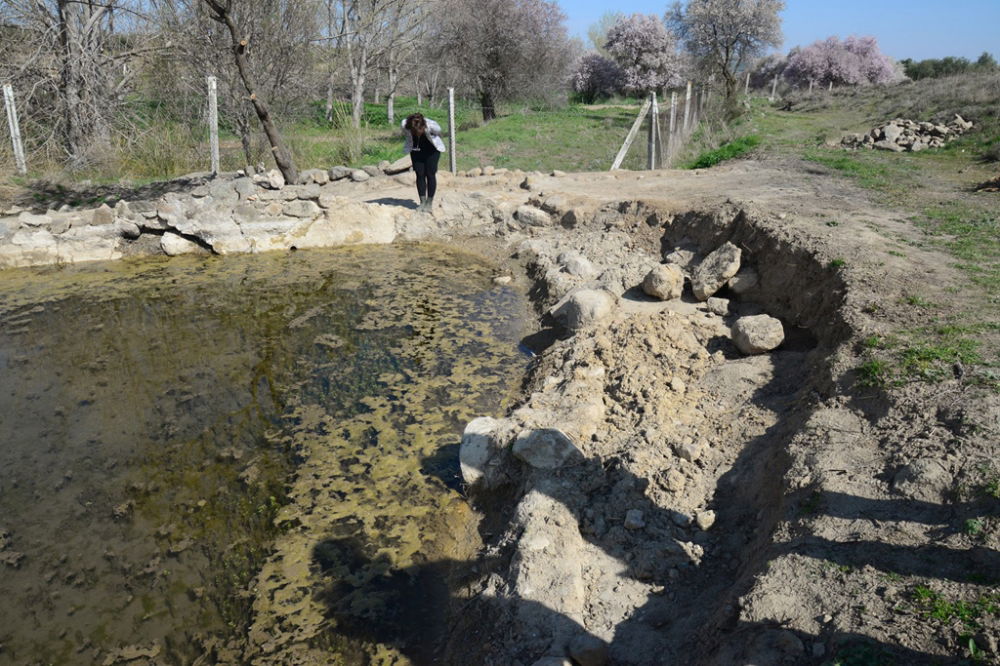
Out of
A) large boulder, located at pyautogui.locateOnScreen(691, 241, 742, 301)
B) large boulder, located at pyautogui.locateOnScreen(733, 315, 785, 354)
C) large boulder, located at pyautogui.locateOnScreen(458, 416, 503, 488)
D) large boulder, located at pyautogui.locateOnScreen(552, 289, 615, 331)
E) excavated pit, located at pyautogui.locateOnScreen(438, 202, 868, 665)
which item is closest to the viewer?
excavated pit, located at pyautogui.locateOnScreen(438, 202, 868, 665)

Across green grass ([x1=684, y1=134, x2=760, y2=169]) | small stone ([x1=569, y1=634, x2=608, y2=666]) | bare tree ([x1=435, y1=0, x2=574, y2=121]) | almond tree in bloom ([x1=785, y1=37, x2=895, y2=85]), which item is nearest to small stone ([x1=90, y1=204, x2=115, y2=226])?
small stone ([x1=569, y1=634, x2=608, y2=666])

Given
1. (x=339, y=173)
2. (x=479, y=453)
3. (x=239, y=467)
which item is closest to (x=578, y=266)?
(x=479, y=453)

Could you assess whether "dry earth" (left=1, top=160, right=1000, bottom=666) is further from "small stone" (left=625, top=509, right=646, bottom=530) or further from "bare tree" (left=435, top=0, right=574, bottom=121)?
"bare tree" (left=435, top=0, right=574, bottom=121)

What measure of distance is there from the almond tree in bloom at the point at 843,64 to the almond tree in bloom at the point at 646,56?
841cm

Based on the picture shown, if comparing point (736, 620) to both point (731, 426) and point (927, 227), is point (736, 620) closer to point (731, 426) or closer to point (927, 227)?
point (731, 426)

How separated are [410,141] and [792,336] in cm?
634

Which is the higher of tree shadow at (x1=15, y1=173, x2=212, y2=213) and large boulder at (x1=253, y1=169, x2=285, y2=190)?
large boulder at (x1=253, y1=169, x2=285, y2=190)

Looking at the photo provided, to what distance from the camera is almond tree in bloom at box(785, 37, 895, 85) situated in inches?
1457

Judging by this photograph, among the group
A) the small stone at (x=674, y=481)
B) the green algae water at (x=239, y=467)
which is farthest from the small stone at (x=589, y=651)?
the small stone at (x=674, y=481)

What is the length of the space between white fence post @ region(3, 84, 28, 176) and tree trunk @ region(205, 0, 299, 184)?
4743 mm

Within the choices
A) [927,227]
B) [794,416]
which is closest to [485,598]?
[794,416]

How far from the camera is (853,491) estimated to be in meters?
3.00

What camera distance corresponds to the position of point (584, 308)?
20.4 ft

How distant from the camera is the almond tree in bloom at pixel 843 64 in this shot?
121 ft
